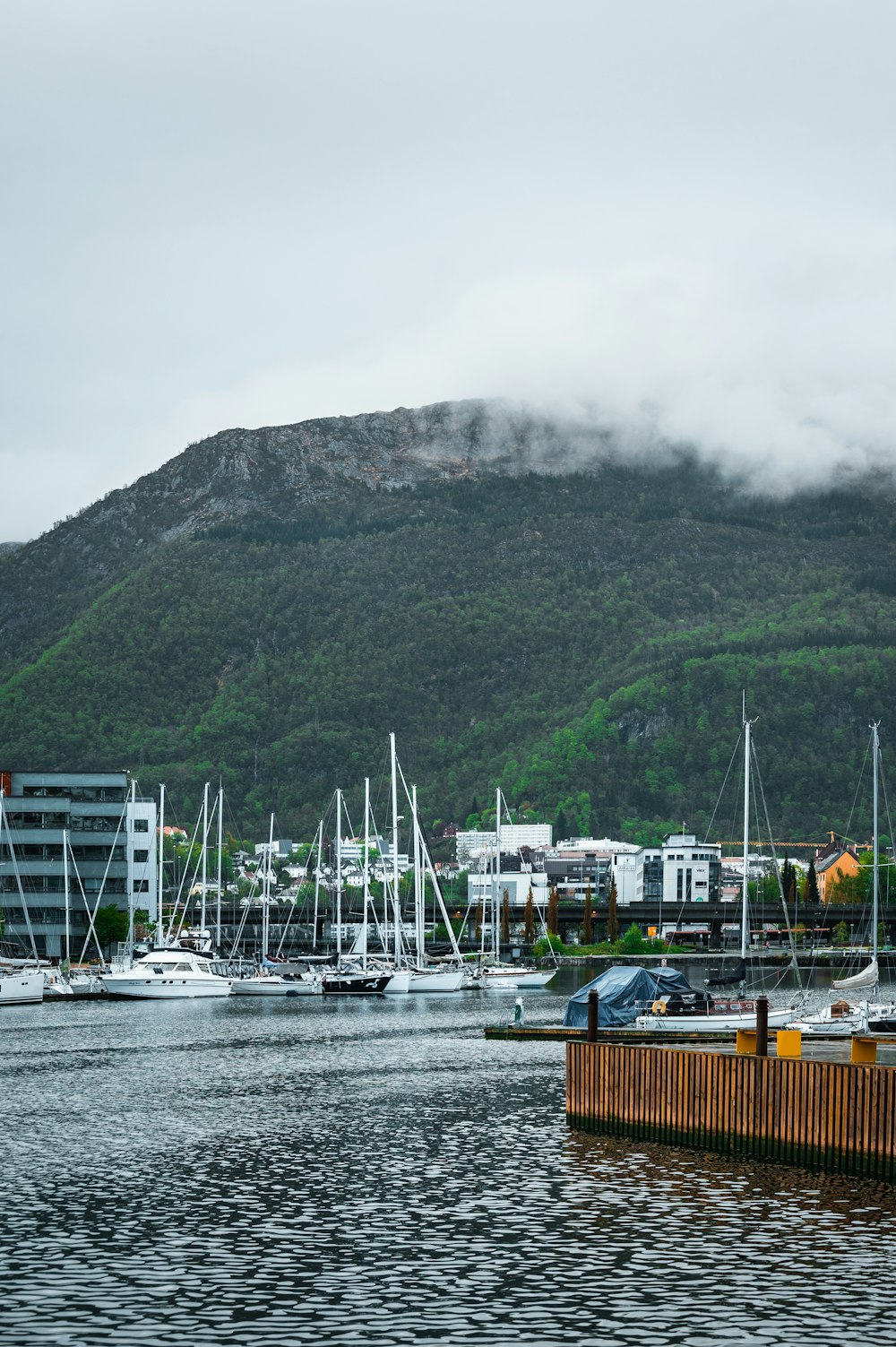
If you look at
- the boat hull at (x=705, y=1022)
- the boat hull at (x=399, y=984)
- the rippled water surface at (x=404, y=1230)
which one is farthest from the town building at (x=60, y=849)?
the rippled water surface at (x=404, y=1230)

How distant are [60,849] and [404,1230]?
480ft

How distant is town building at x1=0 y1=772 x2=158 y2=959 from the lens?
169 metres

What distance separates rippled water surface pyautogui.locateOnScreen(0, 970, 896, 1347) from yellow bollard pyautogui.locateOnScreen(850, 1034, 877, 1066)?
12.2ft

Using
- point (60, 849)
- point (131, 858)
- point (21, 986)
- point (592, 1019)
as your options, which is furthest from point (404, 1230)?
point (131, 858)

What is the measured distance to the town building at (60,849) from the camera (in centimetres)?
16938

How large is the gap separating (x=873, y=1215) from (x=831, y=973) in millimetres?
162328

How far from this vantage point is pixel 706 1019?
79875 millimetres

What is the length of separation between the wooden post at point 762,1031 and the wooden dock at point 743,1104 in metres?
0.82

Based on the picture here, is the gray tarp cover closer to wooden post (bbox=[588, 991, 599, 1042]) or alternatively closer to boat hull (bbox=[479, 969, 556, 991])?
wooden post (bbox=[588, 991, 599, 1042])

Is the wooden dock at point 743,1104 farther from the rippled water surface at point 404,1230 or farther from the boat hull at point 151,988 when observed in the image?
the boat hull at point 151,988

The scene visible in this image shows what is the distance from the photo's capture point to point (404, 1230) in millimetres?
32656

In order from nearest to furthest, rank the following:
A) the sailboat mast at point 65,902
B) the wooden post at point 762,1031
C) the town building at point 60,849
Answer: the wooden post at point 762,1031, the sailboat mast at point 65,902, the town building at point 60,849

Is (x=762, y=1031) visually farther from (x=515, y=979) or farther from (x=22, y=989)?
(x=515, y=979)

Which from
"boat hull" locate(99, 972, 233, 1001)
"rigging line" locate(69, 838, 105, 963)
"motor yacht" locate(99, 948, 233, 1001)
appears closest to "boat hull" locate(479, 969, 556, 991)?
"motor yacht" locate(99, 948, 233, 1001)
